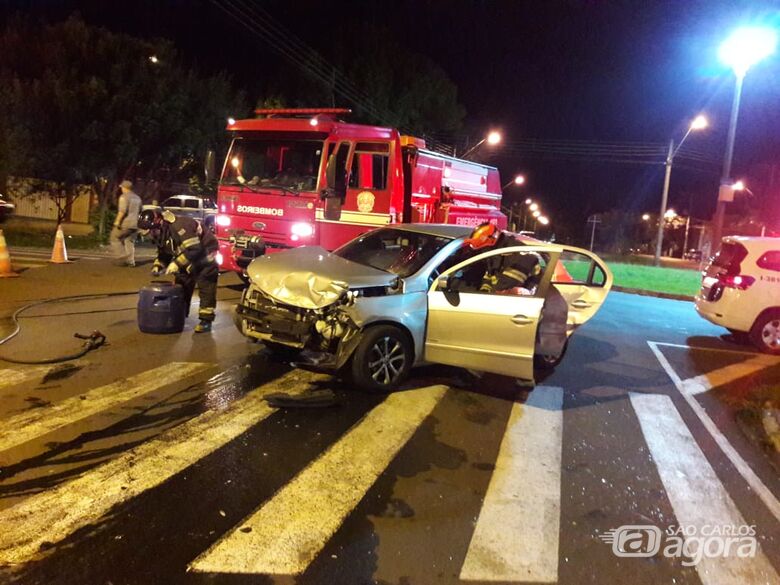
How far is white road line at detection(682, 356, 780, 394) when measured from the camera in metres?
7.21

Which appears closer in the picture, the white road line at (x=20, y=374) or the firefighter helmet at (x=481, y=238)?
the white road line at (x=20, y=374)

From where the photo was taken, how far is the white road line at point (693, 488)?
133 inches

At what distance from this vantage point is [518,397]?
6.34 m

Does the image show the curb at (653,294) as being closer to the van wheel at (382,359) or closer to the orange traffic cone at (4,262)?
the van wheel at (382,359)

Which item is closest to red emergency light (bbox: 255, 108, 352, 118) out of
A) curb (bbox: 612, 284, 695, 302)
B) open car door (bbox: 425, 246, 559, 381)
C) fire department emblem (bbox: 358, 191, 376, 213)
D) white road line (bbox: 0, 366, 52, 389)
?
fire department emblem (bbox: 358, 191, 376, 213)

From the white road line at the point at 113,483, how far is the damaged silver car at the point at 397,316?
934 mm

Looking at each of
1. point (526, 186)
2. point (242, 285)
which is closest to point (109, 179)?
point (242, 285)

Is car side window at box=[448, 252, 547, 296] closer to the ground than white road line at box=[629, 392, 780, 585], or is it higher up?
higher up

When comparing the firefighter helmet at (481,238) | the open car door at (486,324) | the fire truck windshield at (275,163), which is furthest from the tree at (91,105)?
the open car door at (486,324)

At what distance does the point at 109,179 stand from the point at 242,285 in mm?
12459

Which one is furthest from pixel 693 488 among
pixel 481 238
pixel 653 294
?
pixel 653 294

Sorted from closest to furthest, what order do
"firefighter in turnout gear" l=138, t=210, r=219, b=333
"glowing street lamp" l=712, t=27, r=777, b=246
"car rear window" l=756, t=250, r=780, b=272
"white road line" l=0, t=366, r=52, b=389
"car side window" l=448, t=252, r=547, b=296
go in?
"white road line" l=0, t=366, r=52, b=389
"car side window" l=448, t=252, r=547, b=296
"firefighter in turnout gear" l=138, t=210, r=219, b=333
"car rear window" l=756, t=250, r=780, b=272
"glowing street lamp" l=712, t=27, r=777, b=246

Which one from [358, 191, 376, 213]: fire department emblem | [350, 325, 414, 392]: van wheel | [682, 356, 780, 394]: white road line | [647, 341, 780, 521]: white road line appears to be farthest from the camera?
[358, 191, 376, 213]: fire department emblem

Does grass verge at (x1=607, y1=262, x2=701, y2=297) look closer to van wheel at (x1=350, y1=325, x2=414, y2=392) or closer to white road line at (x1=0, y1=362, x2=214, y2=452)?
van wheel at (x1=350, y1=325, x2=414, y2=392)
